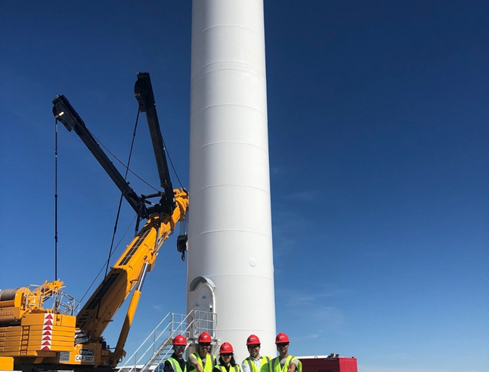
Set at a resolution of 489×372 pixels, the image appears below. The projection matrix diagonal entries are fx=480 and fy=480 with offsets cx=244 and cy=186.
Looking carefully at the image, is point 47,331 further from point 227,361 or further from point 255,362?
point 255,362

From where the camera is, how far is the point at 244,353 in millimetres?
15141

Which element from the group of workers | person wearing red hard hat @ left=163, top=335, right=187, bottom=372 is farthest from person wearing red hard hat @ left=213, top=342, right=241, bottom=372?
person wearing red hard hat @ left=163, top=335, right=187, bottom=372

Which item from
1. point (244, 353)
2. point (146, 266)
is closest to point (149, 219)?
point (146, 266)

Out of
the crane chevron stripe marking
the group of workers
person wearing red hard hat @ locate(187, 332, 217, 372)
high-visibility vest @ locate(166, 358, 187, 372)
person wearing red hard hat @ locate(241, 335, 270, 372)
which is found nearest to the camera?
high-visibility vest @ locate(166, 358, 187, 372)

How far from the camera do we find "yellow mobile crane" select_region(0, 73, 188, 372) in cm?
2014

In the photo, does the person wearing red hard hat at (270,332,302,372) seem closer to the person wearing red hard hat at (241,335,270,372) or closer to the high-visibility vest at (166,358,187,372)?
the person wearing red hard hat at (241,335,270,372)

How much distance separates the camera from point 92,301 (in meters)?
24.5

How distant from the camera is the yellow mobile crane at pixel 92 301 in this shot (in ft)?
66.1

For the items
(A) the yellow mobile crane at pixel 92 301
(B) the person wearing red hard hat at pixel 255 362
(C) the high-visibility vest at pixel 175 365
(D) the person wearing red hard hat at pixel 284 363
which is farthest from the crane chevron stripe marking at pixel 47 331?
(D) the person wearing red hard hat at pixel 284 363

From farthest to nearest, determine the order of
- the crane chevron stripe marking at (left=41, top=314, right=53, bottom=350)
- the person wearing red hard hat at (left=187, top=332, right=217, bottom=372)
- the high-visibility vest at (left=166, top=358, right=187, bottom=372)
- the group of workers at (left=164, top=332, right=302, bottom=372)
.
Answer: the crane chevron stripe marking at (left=41, top=314, right=53, bottom=350) < the person wearing red hard hat at (left=187, top=332, right=217, bottom=372) < the group of workers at (left=164, top=332, right=302, bottom=372) < the high-visibility vest at (left=166, top=358, right=187, bottom=372)

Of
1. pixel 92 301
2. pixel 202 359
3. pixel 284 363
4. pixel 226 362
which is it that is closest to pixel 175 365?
pixel 202 359

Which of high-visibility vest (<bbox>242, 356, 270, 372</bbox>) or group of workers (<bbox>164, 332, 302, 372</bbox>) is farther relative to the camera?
A: high-visibility vest (<bbox>242, 356, 270, 372</bbox>)

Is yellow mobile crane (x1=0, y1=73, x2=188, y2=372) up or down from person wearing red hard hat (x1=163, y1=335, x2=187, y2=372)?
up

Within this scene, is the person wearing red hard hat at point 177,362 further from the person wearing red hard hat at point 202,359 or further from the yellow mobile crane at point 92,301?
the yellow mobile crane at point 92,301
